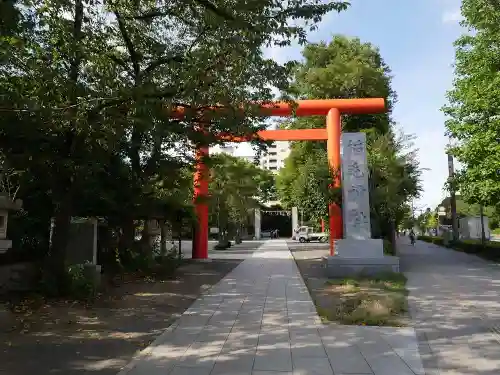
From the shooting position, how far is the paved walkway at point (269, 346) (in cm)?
505

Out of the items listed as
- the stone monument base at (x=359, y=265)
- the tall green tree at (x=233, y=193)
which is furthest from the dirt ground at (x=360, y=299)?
the tall green tree at (x=233, y=193)

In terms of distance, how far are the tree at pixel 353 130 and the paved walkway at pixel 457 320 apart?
19.1ft

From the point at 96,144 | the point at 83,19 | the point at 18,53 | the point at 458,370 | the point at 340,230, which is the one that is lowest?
the point at 458,370

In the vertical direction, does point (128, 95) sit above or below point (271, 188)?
below

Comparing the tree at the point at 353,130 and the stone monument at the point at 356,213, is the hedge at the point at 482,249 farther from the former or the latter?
the stone monument at the point at 356,213

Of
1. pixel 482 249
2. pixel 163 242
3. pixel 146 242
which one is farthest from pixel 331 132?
pixel 482 249

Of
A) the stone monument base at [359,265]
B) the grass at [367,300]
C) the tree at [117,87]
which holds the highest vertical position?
the tree at [117,87]

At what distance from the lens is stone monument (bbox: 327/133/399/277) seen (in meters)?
13.9

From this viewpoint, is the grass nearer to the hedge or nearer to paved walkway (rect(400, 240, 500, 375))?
paved walkway (rect(400, 240, 500, 375))

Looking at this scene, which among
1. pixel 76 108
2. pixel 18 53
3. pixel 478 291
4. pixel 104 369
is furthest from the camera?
pixel 478 291

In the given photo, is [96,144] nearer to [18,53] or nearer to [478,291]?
[18,53]

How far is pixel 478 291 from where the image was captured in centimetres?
1090

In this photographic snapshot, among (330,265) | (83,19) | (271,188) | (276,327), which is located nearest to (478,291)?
(330,265)

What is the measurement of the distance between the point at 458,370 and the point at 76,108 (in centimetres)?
658
